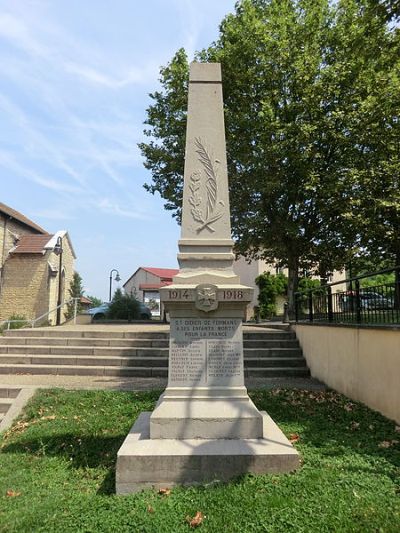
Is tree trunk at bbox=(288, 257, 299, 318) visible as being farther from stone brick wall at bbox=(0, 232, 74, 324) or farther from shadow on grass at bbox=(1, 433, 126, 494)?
stone brick wall at bbox=(0, 232, 74, 324)

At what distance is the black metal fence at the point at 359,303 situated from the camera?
6.82 m

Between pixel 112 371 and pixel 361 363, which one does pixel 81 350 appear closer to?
pixel 112 371

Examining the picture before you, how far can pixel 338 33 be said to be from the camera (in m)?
16.9

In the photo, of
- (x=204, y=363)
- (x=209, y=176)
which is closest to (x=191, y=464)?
(x=204, y=363)

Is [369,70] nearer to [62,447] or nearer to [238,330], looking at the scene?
[238,330]

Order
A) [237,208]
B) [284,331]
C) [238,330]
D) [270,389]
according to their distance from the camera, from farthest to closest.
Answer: [237,208] < [284,331] < [270,389] < [238,330]

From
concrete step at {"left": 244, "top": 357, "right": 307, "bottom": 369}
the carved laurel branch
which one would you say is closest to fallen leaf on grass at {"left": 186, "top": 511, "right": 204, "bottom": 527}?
the carved laurel branch

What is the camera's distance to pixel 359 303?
8.04 m

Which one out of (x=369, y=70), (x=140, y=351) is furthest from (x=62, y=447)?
(x=369, y=70)

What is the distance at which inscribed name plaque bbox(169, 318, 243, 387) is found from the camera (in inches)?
189

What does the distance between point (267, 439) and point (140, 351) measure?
279 inches

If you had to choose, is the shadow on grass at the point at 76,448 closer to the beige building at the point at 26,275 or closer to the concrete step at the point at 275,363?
the concrete step at the point at 275,363

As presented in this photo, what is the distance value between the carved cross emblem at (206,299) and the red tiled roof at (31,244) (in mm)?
25380

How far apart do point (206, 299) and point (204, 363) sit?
2.34ft
